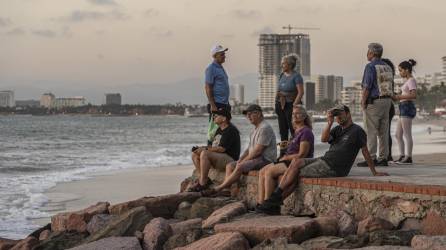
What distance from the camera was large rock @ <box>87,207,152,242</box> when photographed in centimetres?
820

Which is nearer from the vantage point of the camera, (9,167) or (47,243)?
(47,243)

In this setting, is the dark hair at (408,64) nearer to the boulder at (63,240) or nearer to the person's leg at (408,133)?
the person's leg at (408,133)

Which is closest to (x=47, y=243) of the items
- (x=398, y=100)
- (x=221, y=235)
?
(x=221, y=235)

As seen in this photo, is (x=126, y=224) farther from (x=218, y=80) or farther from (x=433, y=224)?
(x=433, y=224)

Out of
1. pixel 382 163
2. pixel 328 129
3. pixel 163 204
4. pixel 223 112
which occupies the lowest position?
pixel 163 204

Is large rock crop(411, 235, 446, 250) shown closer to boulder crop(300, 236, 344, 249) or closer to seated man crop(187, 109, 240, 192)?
boulder crop(300, 236, 344, 249)

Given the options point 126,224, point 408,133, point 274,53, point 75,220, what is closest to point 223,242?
point 126,224

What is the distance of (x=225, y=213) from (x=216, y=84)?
252 cm

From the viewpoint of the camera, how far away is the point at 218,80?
9938 millimetres

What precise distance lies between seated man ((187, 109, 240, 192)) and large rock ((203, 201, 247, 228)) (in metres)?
1.11

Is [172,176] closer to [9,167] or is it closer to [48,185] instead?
[48,185]

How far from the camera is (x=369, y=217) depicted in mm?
6887

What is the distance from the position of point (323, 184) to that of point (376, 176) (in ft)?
2.86

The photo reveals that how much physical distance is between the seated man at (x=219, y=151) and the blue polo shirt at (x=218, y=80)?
0.37m
